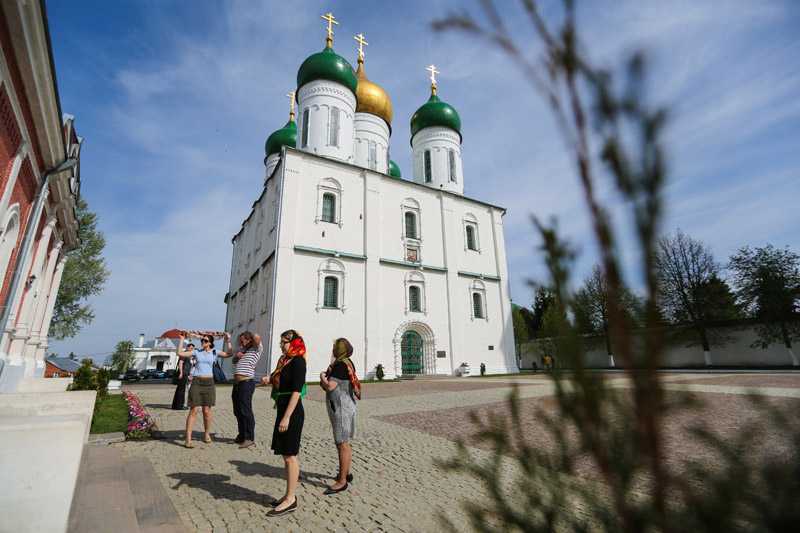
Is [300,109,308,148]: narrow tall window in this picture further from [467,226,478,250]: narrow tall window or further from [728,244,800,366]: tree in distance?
[728,244,800,366]: tree in distance

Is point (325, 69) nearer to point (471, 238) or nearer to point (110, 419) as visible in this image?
point (471, 238)

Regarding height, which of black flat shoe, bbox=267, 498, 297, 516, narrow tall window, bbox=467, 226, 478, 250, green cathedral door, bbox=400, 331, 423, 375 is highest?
narrow tall window, bbox=467, 226, 478, 250

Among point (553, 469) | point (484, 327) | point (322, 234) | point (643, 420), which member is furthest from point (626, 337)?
point (484, 327)

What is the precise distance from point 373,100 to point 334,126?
222 inches

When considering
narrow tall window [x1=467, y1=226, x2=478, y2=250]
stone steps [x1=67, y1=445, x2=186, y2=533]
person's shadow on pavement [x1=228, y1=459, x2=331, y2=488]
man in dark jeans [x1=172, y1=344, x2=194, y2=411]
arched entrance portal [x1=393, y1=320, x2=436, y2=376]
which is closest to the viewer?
stone steps [x1=67, y1=445, x2=186, y2=533]

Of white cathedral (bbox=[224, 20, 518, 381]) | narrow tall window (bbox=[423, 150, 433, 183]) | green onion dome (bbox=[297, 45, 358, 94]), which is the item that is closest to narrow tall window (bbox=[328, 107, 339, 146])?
white cathedral (bbox=[224, 20, 518, 381])

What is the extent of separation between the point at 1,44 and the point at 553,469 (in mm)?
8153

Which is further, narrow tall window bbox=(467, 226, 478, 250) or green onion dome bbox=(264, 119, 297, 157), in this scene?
green onion dome bbox=(264, 119, 297, 157)

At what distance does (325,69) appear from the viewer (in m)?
22.2

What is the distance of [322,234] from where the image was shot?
19.6 m

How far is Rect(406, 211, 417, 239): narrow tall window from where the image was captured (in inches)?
901

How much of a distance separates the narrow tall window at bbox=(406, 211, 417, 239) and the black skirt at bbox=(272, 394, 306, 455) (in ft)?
63.3

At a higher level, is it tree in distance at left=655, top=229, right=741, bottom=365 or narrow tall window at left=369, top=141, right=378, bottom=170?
narrow tall window at left=369, top=141, right=378, bottom=170

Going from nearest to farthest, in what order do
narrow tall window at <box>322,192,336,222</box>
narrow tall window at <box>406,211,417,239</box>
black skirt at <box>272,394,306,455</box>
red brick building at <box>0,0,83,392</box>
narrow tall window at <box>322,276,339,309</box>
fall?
black skirt at <box>272,394,306,455</box> < red brick building at <box>0,0,83,392</box> < narrow tall window at <box>322,276,339,309</box> < narrow tall window at <box>322,192,336,222</box> < narrow tall window at <box>406,211,417,239</box>
